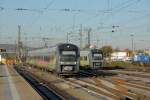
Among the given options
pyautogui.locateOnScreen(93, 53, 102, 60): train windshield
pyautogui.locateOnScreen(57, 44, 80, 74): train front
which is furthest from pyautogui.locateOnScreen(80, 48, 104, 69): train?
pyautogui.locateOnScreen(57, 44, 80, 74): train front

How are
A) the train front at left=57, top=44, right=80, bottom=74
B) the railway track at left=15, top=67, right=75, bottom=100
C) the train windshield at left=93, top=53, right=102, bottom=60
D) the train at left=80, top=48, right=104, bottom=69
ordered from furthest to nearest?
the train windshield at left=93, top=53, right=102, bottom=60 → the train at left=80, top=48, right=104, bottom=69 → the train front at left=57, top=44, right=80, bottom=74 → the railway track at left=15, top=67, right=75, bottom=100

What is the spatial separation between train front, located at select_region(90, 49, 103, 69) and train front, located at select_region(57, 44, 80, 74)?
17.8m

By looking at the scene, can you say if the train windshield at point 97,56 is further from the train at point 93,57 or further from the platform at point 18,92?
the platform at point 18,92

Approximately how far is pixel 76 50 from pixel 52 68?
3.98 m

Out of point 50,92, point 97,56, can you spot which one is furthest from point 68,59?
point 97,56

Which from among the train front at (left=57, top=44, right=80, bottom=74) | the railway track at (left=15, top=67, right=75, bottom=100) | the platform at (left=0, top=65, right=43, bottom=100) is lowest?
the railway track at (left=15, top=67, right=75, bottom=100)

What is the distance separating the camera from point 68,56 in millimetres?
37938

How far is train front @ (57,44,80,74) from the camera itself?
37.7m

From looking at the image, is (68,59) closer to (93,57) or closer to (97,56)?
(93,57)

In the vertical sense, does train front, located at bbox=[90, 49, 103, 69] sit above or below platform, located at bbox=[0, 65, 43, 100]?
above

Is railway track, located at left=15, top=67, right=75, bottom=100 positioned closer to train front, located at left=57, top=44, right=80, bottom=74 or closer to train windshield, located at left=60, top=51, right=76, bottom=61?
train front, located at left=57, top=44, right=80, bottom=74

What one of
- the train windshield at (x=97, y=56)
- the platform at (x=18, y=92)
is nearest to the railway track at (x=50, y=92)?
the platform at (x=18, y=92)

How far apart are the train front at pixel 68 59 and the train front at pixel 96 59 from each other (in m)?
17.8

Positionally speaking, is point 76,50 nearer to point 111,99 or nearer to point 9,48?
point 111,99
